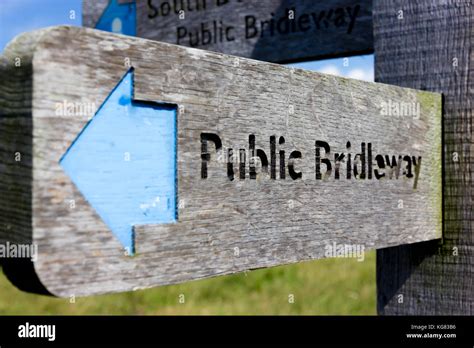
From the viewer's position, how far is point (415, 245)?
158 centimetres

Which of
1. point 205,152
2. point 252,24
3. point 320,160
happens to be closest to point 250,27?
point 252,24

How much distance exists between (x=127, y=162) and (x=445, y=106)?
0.95 meters

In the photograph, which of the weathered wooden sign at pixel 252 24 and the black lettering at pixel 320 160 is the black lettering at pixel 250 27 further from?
the black lettering at pixel 320 160

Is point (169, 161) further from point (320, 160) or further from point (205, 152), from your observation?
point (320, 160)

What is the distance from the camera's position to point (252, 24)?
195 cm

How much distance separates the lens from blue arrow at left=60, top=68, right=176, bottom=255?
723mm

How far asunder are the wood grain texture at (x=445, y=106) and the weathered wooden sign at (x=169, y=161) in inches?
12.2

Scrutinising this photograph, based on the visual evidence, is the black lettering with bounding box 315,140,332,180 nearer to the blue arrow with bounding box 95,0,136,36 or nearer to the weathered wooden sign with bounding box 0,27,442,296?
the weathered wooden sign with bounding box 0,27,442,296

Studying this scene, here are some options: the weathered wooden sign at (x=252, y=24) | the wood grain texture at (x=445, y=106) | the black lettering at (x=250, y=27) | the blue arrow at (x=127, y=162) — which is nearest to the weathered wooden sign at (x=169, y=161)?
the blue arrow at (x=127, y=162)

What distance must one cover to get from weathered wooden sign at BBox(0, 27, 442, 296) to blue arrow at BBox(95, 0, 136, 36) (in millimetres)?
1214

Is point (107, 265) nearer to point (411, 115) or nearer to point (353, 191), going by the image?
point (353, 191)

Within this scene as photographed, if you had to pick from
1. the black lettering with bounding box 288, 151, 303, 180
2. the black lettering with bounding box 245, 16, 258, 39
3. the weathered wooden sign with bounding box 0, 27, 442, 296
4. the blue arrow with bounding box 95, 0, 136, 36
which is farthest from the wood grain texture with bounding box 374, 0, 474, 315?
the blue arrow with bounding box 95, 0, 136, 36
